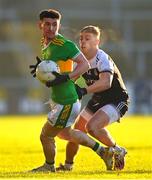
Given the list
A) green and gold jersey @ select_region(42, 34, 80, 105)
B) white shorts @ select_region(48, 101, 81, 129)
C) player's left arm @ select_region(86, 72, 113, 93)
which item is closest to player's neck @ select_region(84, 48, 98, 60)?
player's left arm @ select_region(86, 72, 113, 93)

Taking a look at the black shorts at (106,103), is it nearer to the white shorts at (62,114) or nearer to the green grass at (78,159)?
the green grass at (78,159)

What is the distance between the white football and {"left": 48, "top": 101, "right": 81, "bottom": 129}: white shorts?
419 millimetres

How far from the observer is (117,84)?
12312 mm

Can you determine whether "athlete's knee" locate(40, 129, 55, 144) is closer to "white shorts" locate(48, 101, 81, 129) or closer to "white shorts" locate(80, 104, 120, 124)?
"white shorts" locate(48, 101, 81, 129)

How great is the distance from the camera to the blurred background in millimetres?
43984

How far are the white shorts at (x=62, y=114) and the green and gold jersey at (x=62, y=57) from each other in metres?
0.06

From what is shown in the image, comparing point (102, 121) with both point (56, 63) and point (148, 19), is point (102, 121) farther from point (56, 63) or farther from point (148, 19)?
point (148, 19)

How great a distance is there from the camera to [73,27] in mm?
44094

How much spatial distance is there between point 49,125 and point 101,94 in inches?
54.1

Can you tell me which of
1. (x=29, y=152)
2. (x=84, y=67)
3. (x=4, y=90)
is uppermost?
(x=84, y=67)

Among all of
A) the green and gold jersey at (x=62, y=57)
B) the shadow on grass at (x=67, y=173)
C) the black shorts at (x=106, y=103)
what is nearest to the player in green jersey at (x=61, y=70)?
the green and gold jersey at (x=62, y=57)

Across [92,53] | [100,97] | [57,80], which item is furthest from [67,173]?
[92,53]

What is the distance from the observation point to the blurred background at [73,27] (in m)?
44.0

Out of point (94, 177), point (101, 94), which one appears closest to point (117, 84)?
point (101, 94)
